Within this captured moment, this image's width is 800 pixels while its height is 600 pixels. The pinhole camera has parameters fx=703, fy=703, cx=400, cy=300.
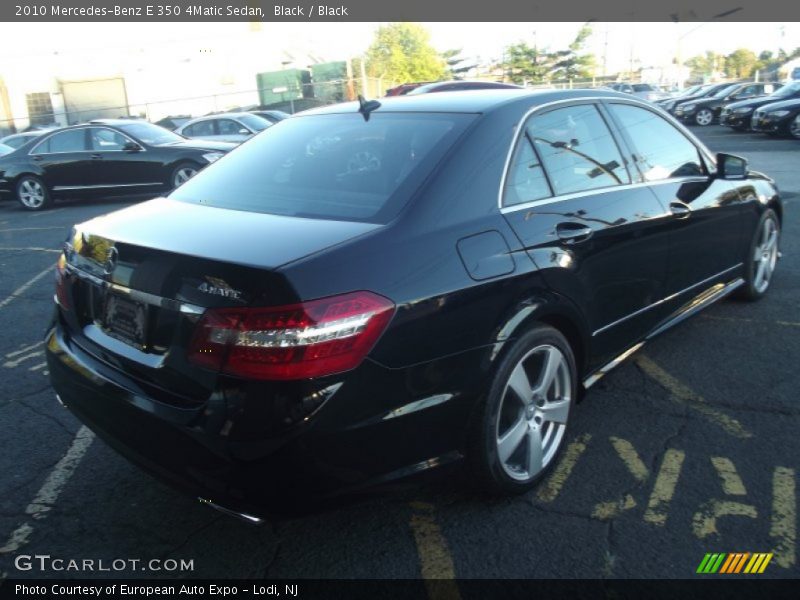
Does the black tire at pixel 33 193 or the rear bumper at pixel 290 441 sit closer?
the rear bumper at pixel 290 441

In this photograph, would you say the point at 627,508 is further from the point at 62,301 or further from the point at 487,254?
the point at 62,301

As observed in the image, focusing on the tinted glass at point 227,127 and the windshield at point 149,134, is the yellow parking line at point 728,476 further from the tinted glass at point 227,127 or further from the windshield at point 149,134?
the tinted glass at point 227,127

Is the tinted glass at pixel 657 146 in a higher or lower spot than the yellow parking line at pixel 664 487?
higher

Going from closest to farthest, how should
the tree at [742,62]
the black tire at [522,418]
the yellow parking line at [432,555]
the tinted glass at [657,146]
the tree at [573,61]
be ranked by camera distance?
the yellow parking line at [432,555]
the black tire at [522,418]
the tinted glass at [657,146]
the tree at [573,61]
the tree at [742,62]

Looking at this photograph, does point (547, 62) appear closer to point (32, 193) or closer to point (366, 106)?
point (32, 193)

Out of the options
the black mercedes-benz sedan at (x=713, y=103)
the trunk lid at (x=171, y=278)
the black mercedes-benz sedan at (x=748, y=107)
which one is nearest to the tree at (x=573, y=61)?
the black mercedes-benz sedan at (x=713, y=103)

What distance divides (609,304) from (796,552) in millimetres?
1325

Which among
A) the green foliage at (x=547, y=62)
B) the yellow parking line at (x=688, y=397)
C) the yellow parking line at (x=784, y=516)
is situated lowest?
the yellow parking line at (x=688, y=397)

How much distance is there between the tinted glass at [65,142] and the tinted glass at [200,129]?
541 centimetres

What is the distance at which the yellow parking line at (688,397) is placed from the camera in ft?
11.5

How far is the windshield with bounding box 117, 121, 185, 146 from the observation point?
12328 millimetres

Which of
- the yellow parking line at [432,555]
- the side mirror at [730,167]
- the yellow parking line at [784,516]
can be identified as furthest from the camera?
the side mirror at [730,167]

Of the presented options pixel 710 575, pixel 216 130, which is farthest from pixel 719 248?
pixel 216 130

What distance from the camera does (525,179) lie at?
307cm
